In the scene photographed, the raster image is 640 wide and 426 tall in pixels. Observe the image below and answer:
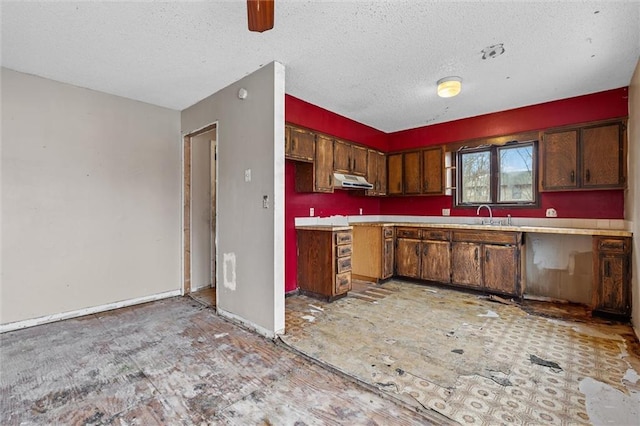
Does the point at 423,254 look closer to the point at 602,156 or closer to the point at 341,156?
the point at 341,156

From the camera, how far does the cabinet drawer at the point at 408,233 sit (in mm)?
4680

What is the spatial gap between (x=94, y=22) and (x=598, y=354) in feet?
15.4

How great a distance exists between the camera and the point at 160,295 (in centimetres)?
405

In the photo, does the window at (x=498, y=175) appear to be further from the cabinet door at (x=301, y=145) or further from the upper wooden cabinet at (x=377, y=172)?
the cabinet door at (x=301, y=145)

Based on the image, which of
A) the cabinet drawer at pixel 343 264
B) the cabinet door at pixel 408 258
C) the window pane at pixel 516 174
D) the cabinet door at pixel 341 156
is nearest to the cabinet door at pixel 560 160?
the window pane at pixel 516 174

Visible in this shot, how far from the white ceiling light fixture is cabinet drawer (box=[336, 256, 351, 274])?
228 centimetres

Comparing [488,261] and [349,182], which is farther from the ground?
[349,182]

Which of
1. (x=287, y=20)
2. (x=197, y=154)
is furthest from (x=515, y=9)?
(x=197, y=154)

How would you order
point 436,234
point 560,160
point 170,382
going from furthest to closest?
point 436,234 → point 560,160 → point 170,382

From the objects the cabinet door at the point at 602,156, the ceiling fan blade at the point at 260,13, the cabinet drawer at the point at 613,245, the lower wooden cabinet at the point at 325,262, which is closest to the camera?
the ceiling fan blade at the point at 260,13

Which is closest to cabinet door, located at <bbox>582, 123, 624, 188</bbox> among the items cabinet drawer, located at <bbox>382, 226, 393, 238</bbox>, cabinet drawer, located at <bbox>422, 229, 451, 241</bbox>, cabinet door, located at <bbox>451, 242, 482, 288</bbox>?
cabinet door, located at <bbox>451, 242, 482, 288</bbox>

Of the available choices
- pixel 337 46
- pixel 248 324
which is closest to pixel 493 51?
pixel 337 46

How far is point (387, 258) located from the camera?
475 centimetres

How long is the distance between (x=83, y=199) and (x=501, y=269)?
515cm
